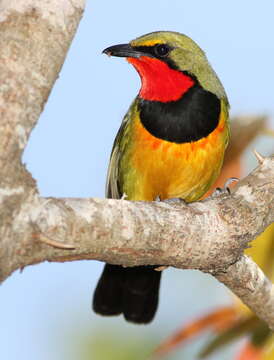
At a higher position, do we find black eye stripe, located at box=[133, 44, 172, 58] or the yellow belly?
black eye stripe, located at box=[133, 44, 172, 58]

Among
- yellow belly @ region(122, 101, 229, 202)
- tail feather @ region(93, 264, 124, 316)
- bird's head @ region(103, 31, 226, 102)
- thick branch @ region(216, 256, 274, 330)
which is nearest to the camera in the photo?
thick branch @ region(216, 256, 274, 330)

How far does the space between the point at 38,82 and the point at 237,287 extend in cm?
174

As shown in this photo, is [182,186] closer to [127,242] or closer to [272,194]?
[272,194]

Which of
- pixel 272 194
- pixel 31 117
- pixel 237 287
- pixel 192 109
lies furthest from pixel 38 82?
pixel 192 109

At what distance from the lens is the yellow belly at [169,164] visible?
4.61 metres

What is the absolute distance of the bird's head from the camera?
4773 millimetres

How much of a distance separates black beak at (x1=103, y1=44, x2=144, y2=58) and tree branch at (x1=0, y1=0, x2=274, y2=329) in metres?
1.55

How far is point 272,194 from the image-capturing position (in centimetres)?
356

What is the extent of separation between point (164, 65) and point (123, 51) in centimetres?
32

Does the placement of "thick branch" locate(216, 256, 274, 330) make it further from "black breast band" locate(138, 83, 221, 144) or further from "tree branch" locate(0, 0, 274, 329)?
"black breast band" locate(138, 83, 221, 144)

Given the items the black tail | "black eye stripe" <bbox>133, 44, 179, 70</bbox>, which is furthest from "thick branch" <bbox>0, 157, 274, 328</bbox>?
"black eye stripe" <bbox>133, 44, 179, 70</bbox>

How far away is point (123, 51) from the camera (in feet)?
15.4

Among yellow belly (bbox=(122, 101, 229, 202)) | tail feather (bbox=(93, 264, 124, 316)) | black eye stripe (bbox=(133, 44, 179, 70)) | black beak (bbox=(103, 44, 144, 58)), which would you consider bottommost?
tail feather (bbox=(93, 264, 124, 316))

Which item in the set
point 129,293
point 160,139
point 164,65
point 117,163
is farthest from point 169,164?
point 129,293
